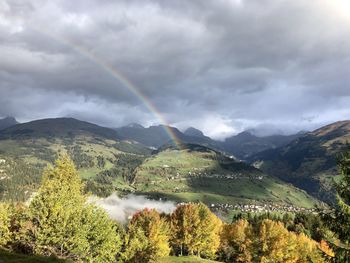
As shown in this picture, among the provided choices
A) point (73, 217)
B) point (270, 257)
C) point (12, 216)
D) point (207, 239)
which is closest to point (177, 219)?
point (207, 239)

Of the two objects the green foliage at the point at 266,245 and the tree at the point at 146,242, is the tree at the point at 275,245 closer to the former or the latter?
the green foliage at the point at 266,245

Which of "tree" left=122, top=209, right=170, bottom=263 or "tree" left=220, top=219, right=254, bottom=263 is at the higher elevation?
"tree" left=122, top=209, right=170, bottom=263

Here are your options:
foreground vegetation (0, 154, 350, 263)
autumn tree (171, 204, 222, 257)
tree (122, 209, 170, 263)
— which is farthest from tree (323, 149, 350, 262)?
autumn tree (171, 204, 222, 257)

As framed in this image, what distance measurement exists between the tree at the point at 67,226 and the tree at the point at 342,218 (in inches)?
1399

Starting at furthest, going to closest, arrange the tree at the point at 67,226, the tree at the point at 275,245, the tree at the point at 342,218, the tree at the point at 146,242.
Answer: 1. the tree at the point at 275,245
2. the tree at the point at 146,242
3. the tree at the point at 67,226
4. the tree at the point at 342,218

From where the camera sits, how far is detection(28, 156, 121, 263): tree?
5325 cm

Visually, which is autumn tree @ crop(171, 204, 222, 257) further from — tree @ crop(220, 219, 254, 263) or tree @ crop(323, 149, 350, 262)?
tree @ crop(323, 149, 350, 262)

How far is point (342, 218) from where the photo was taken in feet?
117

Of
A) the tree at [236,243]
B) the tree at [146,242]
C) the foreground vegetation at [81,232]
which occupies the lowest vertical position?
the tree at [236,243]

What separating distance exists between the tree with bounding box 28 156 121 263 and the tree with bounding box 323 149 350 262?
35.5 metres

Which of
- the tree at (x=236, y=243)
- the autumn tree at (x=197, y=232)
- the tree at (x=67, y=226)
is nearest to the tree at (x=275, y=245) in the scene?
the tree at (x=236, y=243)

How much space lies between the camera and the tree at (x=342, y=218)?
111 ft

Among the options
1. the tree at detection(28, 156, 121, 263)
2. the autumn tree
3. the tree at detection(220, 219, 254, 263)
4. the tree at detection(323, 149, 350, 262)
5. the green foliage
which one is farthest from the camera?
the tree at detection(220, 219, 254, 263)

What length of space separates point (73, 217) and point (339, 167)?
38758mm
